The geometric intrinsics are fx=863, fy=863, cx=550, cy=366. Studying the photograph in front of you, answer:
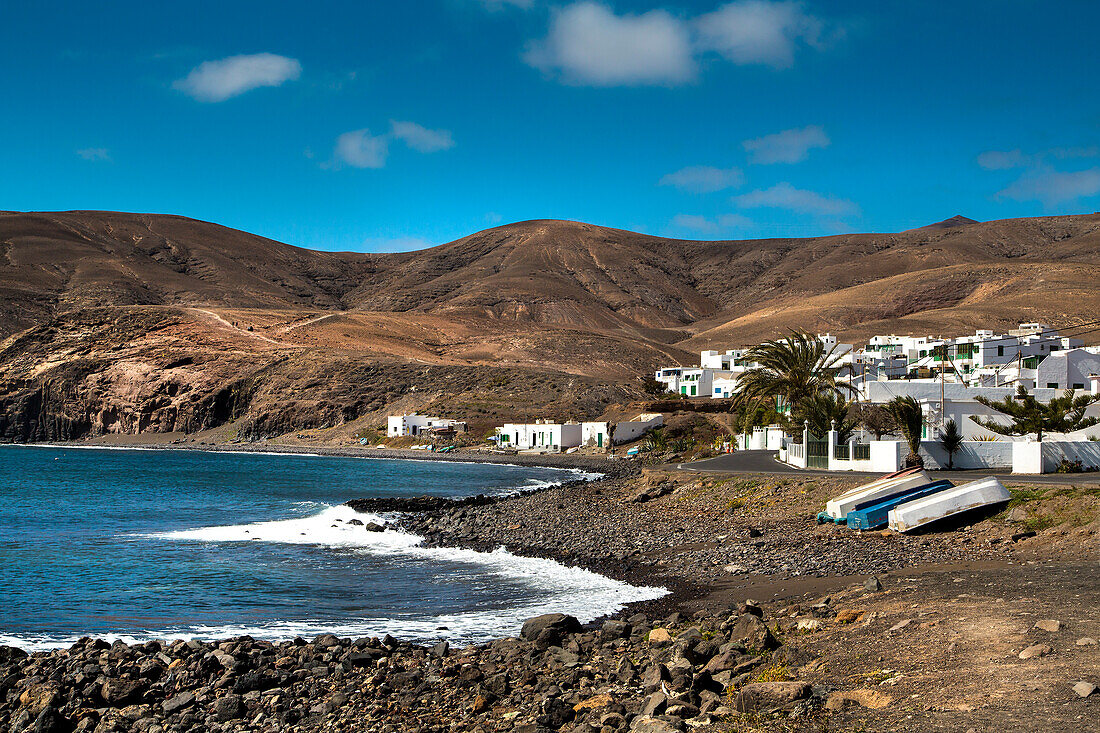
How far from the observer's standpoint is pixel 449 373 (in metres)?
110

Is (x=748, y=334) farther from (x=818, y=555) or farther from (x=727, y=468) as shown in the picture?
(x=818, y=555)

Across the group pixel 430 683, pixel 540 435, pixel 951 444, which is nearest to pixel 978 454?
pixel 951 444

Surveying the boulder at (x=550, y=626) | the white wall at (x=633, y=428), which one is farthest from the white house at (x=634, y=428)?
the boulder at (x=550, y=626)

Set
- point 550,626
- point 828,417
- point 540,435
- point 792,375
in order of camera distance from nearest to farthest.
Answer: point 550,626 → point 828,417 → point 792,375 → point 540,435

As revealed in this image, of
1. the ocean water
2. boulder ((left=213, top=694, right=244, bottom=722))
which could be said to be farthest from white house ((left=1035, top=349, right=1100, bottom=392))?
boulder ((left=213, top=694, right=244, bottom=722))

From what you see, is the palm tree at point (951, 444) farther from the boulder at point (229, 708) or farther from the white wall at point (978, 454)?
the boulder at point (229, 708)

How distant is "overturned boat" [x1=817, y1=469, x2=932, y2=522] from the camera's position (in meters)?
22.3

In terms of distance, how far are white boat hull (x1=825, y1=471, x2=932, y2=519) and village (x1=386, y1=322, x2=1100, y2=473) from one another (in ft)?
19.0

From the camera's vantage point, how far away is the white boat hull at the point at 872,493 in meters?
22.3

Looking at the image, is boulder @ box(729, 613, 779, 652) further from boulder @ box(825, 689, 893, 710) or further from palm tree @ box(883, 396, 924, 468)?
palm tree @ box(883, 396, 924, 468)

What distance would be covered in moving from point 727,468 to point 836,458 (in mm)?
4957

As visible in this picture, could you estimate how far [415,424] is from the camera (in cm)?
9300

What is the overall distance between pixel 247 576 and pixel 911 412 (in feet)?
70.0

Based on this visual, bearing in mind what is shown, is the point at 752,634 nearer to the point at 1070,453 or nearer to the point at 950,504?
the point at 950,504
